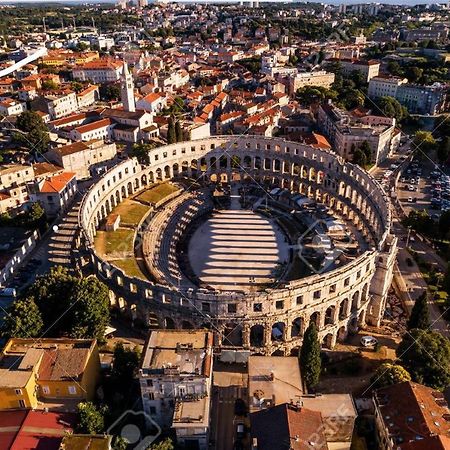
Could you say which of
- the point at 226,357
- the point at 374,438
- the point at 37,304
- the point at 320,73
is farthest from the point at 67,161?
the point at 320,73

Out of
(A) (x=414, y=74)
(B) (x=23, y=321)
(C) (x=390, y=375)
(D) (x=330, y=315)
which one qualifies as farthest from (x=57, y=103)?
(A) (x=414, y=74)

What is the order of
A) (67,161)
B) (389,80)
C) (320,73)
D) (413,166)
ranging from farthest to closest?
(320,73) → (389,80) → (413,166) → (67,161)

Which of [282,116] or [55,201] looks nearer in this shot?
[55,201]

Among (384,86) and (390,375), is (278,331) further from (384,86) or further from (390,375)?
(384,86)

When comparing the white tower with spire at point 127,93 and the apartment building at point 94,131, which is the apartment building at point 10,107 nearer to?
the apartment building at point 94,131

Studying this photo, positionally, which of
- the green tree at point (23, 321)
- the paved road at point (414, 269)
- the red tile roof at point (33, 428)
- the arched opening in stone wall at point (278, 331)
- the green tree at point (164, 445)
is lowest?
the paved road at point (414, 269)

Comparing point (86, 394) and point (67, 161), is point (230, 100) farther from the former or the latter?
point (86, 394)

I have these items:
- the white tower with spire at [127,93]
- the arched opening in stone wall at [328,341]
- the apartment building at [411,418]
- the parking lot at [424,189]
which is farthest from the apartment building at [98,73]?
the apartment building at [411,418]
